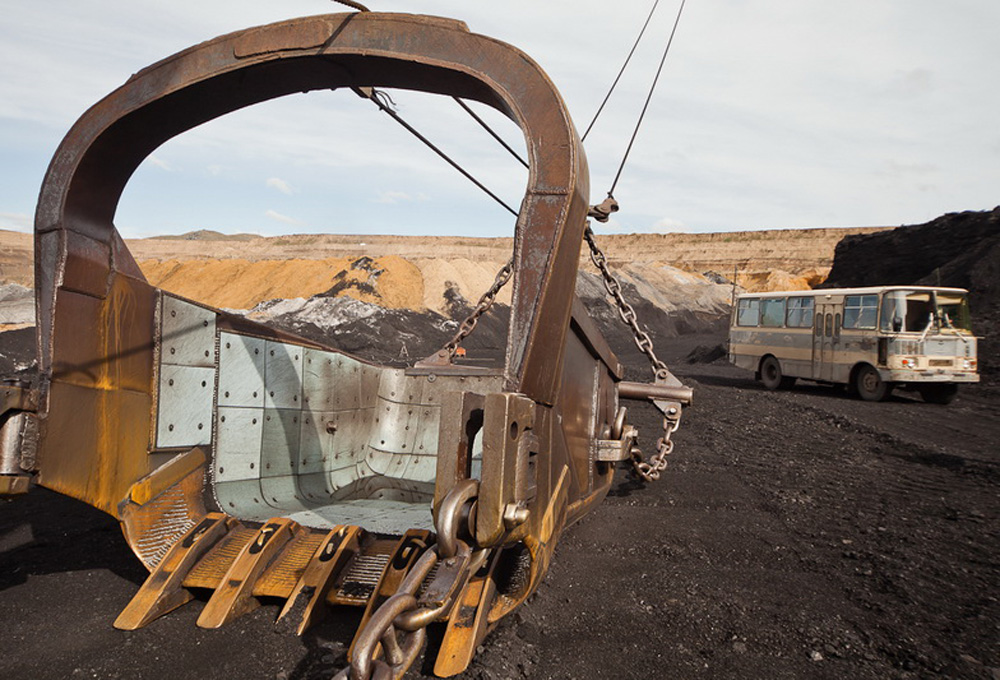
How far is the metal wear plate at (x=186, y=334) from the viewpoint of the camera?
3529mm

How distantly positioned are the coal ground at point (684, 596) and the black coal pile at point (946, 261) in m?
13.1

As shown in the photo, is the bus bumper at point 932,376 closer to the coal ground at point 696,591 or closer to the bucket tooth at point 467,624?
the coal ground at point 696,591

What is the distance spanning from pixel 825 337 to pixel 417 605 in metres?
14.8

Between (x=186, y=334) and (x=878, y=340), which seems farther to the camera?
(x=878, y=340)

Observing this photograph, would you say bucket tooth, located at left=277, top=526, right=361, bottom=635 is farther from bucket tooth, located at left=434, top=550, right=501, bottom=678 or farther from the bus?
the bus

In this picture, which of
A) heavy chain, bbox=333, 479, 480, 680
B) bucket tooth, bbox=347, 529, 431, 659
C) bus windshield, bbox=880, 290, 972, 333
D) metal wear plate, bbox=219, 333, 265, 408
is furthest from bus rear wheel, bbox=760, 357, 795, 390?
heavy chain, bbox=333, 479, 480, 680

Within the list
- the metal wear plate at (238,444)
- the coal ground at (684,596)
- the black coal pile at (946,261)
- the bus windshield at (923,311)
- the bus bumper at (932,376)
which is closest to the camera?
the coal ground at (684,596)

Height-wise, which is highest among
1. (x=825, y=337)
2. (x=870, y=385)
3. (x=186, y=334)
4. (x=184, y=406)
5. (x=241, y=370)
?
(x=825, y=337)

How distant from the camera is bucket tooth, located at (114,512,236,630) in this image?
301 centimetres

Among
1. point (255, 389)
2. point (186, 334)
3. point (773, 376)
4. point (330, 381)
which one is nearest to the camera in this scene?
point (186, 334)

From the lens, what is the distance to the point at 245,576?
10.1 feet

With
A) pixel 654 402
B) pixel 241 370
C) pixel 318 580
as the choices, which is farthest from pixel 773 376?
pixel 318 580

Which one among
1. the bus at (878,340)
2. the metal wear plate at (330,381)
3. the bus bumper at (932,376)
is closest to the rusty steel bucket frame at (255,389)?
the metal wear plate at (330,381)

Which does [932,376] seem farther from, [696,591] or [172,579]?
[172,579]
